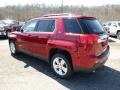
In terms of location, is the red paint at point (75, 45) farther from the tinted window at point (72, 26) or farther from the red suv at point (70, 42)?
the tinted window at point (72, 26)

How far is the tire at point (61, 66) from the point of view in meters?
6.37

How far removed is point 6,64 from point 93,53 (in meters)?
3.65

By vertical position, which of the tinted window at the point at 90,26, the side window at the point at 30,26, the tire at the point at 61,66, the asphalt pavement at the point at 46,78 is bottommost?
the asphalt pavement at the point at 46,78

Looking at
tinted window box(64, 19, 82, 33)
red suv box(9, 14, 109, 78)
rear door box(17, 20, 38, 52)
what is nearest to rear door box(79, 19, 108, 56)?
red suv box(9, 14, 109, 78)

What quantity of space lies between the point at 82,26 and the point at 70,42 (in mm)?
512

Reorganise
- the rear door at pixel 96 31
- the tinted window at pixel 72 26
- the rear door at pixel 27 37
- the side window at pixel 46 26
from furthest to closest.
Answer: the rear door at pixel 27 37, the side window at pixel 46 26, the tinted window at pixel 72 26, the rear door at pixel 96 31

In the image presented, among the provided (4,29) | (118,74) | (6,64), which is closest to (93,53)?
(118,74)

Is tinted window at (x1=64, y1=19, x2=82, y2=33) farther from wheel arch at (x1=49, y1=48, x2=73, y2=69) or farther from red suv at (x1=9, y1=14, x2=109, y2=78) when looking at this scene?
wheel arch at (x1=49, y1=48, x2=73, y2=69)

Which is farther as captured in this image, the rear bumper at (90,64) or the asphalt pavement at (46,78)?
the asphalt pavement at (46,78)

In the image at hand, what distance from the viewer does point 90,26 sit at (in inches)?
245

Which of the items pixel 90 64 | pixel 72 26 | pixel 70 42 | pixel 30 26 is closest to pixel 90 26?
pixel 72 26

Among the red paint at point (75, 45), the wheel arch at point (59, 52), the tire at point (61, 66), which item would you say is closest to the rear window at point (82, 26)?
the red paint at point (75, 45)

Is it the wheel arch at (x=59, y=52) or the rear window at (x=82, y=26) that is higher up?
the rear window at (x=82, y=26)

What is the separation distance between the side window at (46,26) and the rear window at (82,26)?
1.99 ft
